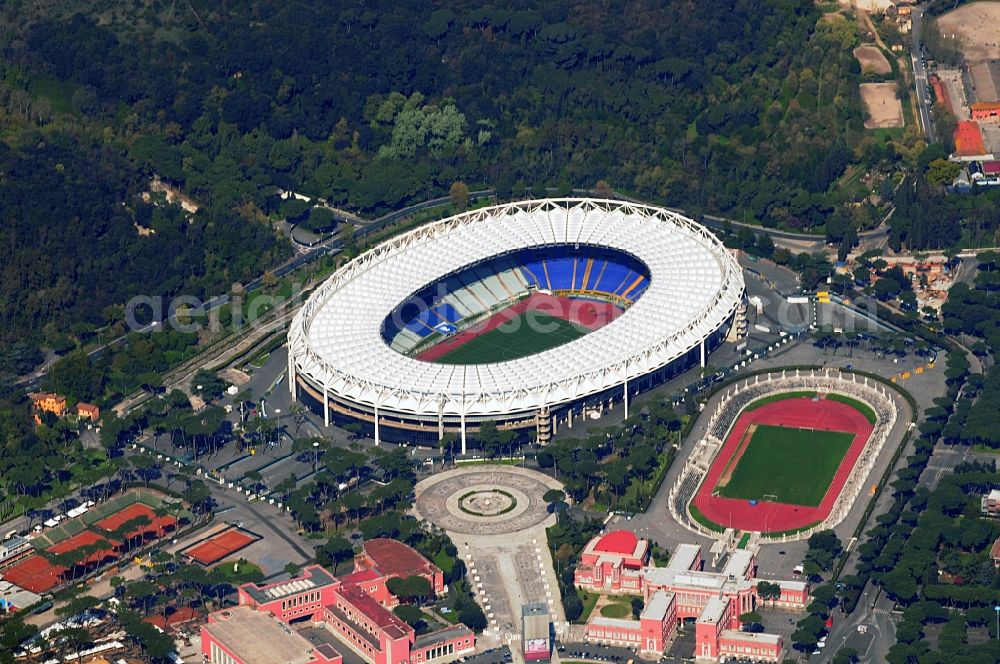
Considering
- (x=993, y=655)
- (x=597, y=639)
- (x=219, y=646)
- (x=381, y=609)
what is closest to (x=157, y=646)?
(x=219, y=646)

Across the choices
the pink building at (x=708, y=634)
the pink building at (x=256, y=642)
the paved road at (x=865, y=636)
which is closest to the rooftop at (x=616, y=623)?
the pink building at (x=708, y=634)

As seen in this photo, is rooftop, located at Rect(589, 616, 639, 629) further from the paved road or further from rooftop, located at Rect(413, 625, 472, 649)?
the paved road

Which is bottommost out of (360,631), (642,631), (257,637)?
(360,631)

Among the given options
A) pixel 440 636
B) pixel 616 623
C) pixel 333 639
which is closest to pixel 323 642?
pixel 333 639

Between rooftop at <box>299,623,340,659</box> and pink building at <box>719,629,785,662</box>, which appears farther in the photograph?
pink building at <box>719,629,785,662</box>

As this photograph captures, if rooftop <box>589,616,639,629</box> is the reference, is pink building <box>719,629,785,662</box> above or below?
above

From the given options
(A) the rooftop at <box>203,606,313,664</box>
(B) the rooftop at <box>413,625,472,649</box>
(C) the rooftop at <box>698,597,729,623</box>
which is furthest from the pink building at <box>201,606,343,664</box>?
(C) the rooftop at <box>698,597,729,623</box>

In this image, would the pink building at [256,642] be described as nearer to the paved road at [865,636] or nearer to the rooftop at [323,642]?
the rooftop at [323,642]

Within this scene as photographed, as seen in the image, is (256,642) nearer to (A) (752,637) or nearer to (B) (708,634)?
(B) (708,634)
